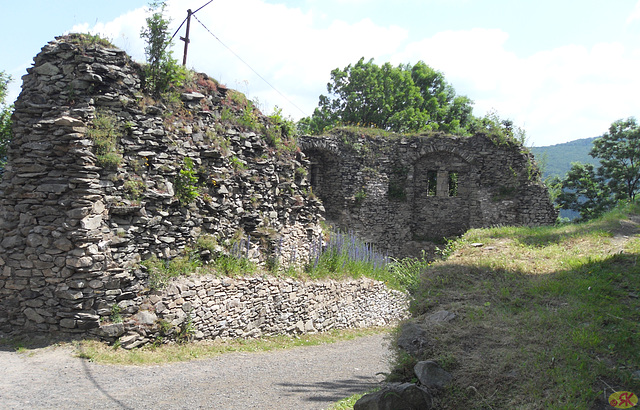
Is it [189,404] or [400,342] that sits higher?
[400,342]

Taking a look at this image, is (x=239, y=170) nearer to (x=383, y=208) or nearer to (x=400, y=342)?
(x=400, y=342)

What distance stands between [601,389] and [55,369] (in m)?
7.46

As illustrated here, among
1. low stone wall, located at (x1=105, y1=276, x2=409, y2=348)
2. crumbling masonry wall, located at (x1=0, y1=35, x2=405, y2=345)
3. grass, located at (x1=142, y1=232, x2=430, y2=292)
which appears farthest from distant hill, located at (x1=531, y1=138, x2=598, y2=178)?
crumbling masonry wall, located at (x1=0, y1=35, x2=405, y2=345)

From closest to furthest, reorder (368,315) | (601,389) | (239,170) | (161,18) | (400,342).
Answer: (601,389)
(400,342)
(161,18)
(239,170)
(368,315)

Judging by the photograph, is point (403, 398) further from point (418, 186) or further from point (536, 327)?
point (418, 186)

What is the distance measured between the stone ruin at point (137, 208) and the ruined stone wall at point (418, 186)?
566 cm

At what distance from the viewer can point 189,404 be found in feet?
20.9

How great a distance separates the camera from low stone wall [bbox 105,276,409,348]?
887 cm

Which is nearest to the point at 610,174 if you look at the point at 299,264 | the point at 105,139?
the point at 299,264

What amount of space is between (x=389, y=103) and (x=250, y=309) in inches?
A: 926

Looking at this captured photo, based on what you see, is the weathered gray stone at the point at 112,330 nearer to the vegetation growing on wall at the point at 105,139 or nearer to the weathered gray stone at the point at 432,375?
the vegetation growing on wall at the point at 105,139

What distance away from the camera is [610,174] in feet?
92.3

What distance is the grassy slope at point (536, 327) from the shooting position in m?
4.32

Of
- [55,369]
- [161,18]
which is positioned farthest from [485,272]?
[161,18]
